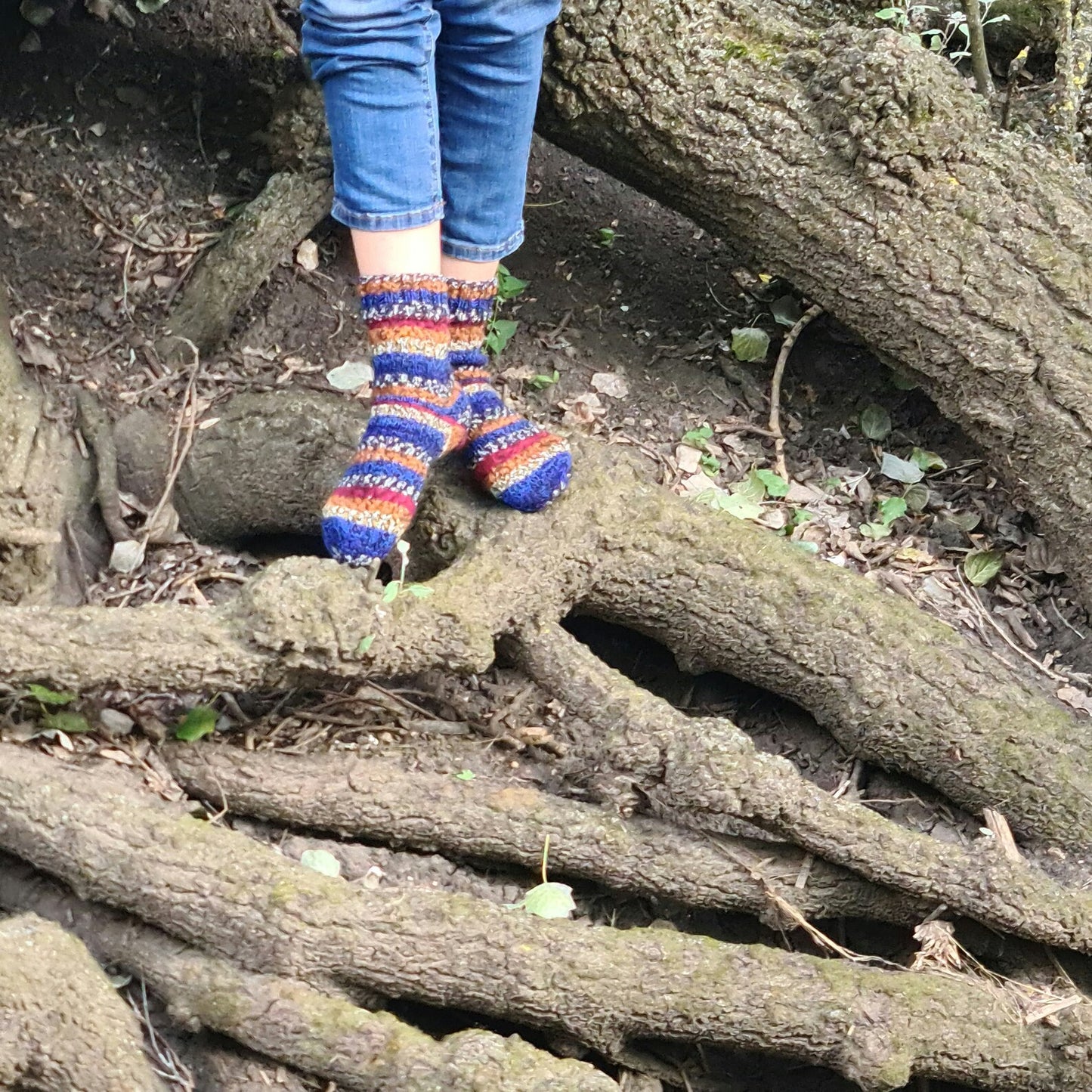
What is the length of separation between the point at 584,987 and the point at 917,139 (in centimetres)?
183

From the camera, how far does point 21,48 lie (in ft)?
9.41

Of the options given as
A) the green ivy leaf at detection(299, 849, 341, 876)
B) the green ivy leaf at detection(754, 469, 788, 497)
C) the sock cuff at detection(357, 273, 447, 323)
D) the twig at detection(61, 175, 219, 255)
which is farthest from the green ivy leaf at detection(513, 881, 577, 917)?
the twig at detection(61, 175, 219, 255)

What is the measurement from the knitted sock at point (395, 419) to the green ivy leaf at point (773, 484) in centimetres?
95

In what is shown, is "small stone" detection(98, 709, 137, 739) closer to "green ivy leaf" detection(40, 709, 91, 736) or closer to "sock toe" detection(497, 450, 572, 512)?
"green ivy leaf" detection(40, 709, 91, 736)

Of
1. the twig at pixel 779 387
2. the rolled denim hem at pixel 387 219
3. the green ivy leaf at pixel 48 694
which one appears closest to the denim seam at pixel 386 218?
the rolled denim hem at pixel 387 219

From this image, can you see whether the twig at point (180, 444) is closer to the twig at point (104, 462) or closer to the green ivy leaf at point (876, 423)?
the twig at point (104, 462)

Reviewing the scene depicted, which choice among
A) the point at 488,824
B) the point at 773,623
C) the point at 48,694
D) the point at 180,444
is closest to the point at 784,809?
the point at 773,623

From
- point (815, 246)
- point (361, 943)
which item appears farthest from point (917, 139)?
point (361, 943)

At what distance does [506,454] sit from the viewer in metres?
2.24

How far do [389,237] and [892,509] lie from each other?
Answer: 1.43m

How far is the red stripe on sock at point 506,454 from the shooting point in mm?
2234

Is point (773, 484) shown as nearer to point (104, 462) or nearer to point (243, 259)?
point (243, 259)

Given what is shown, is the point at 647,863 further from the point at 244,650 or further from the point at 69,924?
the point at 69,924

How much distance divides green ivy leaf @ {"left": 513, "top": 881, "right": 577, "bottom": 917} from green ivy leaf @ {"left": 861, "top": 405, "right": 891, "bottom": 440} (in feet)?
5.04
